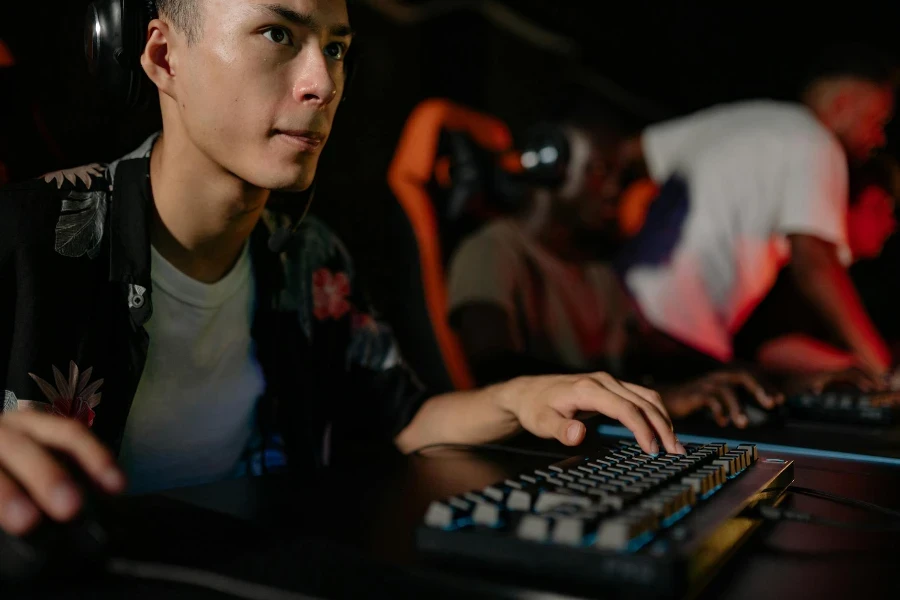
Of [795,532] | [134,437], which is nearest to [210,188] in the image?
[134,437]

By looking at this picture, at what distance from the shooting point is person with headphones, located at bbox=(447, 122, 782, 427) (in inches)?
66.2

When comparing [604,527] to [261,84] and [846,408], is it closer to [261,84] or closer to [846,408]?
[261,84]

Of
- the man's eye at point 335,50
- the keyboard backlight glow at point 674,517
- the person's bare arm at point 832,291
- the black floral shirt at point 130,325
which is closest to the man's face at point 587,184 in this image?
the person's bare arm at point 832,291

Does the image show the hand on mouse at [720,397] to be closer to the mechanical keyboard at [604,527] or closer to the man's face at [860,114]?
the mechanical keyboard at [604,527]

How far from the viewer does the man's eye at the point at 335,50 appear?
853 millimetres

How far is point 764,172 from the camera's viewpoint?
2.11 m

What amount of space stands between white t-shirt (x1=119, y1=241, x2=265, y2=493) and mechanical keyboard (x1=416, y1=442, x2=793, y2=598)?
519 mm

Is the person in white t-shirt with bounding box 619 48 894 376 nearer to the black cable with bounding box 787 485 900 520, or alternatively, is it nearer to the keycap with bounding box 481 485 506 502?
the black cable with bounding box 787 485 900 520

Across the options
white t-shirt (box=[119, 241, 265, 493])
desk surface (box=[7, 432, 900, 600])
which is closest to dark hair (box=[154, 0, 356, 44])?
white t-shirt (box=[119, 241, 265, 493])

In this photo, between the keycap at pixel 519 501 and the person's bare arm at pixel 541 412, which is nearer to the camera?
the keycap at pixel 519 501

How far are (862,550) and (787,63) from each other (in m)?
2.30

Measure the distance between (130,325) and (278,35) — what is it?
0.36 meters

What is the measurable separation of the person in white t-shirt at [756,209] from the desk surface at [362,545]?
1418 millimetres

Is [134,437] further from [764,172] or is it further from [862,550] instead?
[764,172]
